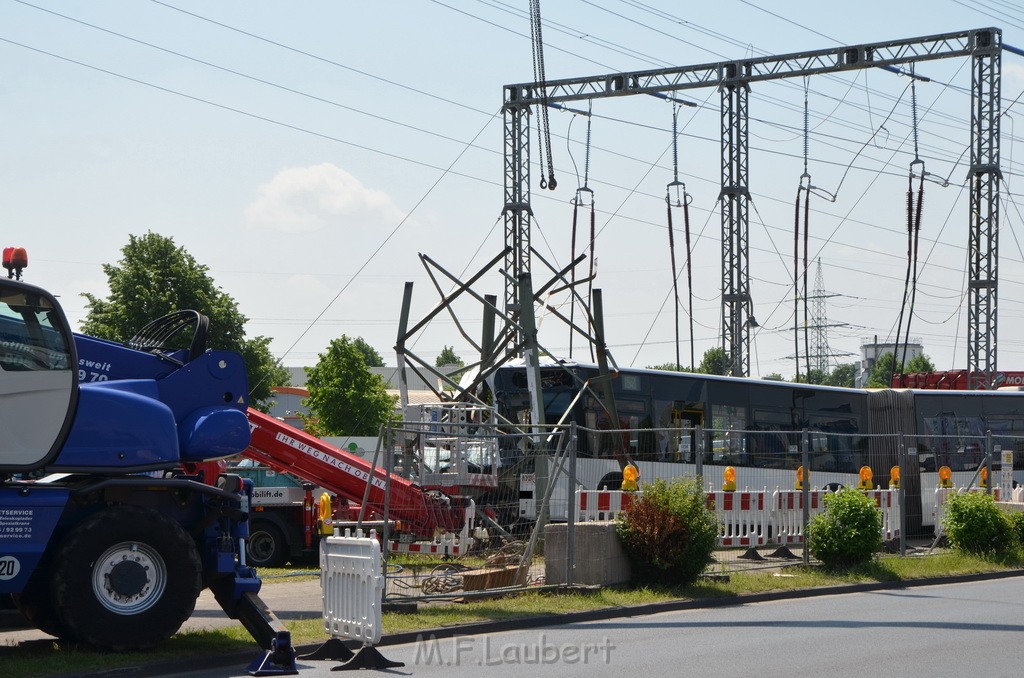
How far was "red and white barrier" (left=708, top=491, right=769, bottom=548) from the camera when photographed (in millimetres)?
17062

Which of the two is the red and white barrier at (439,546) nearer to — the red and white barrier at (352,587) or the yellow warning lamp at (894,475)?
the red and white barrier at (352,587)

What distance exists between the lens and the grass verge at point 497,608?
9.34 m

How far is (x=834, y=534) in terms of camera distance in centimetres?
1708

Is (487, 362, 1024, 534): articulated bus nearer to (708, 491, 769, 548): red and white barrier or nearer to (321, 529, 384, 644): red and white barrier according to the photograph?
(708, 491, 769, 548): red and white barrier

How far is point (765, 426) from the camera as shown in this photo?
2725 centimetres

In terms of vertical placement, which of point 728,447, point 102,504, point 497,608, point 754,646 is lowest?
point 754,646

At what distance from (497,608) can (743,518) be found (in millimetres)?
5693

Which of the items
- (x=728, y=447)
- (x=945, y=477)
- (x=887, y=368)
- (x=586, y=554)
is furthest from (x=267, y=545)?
(x=887, y=368)

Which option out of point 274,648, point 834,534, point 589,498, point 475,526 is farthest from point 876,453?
point 274,648

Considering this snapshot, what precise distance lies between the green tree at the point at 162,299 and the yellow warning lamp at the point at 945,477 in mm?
31078

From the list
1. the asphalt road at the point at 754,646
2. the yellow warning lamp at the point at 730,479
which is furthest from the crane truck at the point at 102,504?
the yellow warning lamp at the point at 730,479

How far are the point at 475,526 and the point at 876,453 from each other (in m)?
12.6

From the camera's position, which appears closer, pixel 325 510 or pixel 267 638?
pixel 267 638

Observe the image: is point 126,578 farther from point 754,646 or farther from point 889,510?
point 889,510
